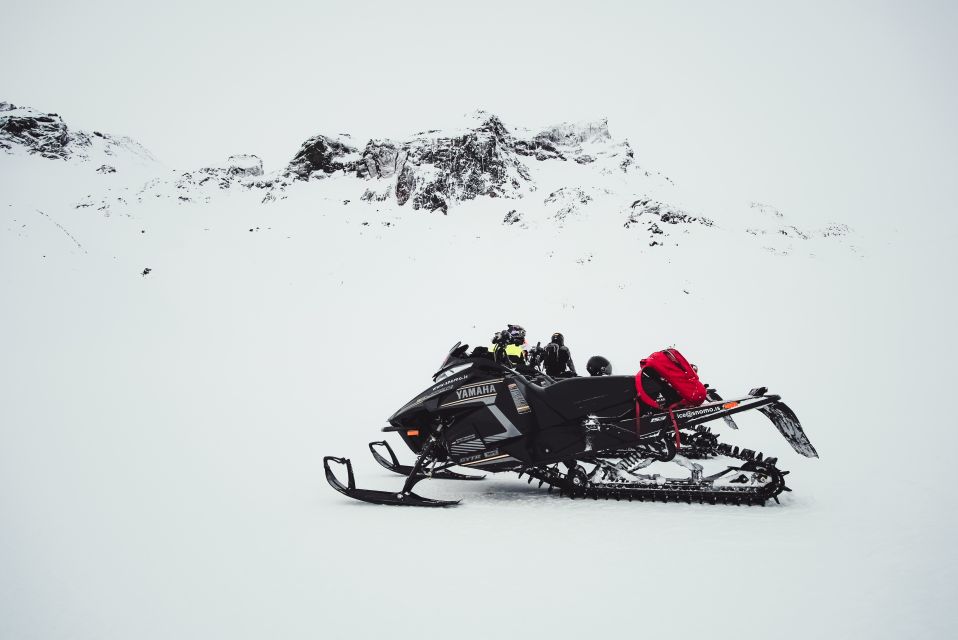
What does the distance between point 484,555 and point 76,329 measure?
10448 millimetres

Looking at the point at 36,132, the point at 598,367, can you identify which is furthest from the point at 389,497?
the point at 36,132

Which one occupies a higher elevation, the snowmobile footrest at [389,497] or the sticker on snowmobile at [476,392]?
the sticker on snowmobile at [476,392]

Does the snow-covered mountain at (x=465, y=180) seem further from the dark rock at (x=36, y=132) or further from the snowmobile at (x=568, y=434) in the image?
the snowmobile at (x=568, y=434)

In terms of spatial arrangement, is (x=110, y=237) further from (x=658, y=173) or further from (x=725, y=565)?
(x=658, y=173)

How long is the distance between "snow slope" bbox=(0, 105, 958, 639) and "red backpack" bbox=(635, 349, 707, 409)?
89cm

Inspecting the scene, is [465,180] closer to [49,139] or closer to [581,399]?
[581,399]

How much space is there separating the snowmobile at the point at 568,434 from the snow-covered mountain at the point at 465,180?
17309 millimetres

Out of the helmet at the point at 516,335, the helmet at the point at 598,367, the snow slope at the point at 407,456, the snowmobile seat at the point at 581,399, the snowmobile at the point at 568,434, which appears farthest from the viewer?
the helmet at the point at 516,335

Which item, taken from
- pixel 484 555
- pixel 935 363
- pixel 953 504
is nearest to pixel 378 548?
pixel 484 555

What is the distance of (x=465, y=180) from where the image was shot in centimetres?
3006

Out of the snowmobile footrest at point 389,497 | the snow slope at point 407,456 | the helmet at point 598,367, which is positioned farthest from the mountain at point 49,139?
the helmet at point 598,367

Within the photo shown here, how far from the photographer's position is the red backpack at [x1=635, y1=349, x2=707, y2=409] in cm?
425

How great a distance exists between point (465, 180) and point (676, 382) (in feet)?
90.4

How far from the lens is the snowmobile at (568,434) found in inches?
161
